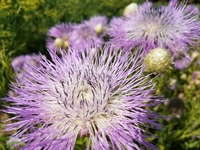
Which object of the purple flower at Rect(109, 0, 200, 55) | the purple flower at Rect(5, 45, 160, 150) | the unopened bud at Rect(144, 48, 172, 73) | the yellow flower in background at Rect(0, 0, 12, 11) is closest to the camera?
the purple flower at Rect(5, 45, 160, 150)

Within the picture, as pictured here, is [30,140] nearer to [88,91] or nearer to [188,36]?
[88,91]

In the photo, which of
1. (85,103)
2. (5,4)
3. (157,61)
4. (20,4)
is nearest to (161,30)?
(157,61)

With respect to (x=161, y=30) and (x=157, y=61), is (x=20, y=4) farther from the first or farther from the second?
(x=157, y=61)

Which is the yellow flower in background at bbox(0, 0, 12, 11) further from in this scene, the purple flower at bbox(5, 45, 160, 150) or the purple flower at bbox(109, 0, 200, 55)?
the purple flower at bbox(5, 45, 160, 150)

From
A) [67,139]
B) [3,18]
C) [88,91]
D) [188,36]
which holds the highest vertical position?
[3,18]

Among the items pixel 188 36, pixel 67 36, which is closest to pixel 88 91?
pixel 188 36

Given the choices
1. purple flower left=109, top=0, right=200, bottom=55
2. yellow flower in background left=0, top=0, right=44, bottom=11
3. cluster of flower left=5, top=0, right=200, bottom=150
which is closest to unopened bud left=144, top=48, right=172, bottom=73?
cluster of flower left=5, top=0, right=200, bottom=150

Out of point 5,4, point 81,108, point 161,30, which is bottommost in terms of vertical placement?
point 81,108
